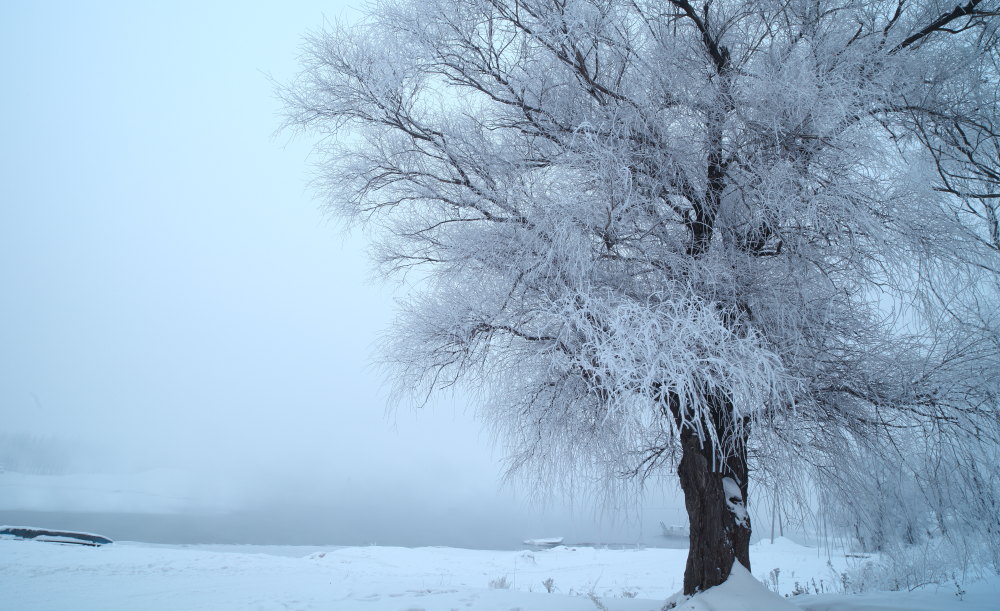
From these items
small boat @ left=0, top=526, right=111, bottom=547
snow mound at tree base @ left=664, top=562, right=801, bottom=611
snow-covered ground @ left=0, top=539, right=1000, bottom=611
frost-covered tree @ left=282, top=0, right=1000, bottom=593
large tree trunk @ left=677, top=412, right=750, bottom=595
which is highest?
frost-covered tree @ left=282, top=0, right=1000, bottom=593

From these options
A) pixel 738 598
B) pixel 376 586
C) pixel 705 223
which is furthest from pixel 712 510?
pixel 376 586

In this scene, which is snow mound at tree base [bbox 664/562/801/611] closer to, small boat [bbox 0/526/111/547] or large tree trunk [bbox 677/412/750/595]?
large tree trunk [bbox 677/412/750/595]

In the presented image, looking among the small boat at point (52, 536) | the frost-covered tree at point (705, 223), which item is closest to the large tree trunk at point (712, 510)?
the frost-covered tree at point (705, 223)

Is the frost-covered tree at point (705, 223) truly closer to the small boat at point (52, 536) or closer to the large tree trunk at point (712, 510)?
the large tree trunk at point (712, 510)

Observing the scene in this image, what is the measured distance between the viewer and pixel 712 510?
474 cm

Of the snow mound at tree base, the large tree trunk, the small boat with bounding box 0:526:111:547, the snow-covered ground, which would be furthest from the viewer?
the small boat with bounding box 0:526:111:547

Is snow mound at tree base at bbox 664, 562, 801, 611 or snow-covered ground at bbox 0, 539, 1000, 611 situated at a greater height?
snow mound at tree base at bbox 664, 562, 801, 611

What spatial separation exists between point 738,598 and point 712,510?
28.8 inches

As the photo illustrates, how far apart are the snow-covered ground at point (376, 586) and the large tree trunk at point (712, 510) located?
10.1 inches

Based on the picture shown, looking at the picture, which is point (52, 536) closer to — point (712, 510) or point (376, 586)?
point (376, 586)

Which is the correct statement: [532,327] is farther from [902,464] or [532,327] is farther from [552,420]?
[902,464]

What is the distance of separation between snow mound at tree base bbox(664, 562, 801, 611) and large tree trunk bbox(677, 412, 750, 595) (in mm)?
140

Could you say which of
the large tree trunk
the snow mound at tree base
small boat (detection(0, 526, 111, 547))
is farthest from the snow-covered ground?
small boat (detection(0, 526, 111, 547))

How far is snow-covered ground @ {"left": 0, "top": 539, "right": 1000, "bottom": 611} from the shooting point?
5.09 metres
